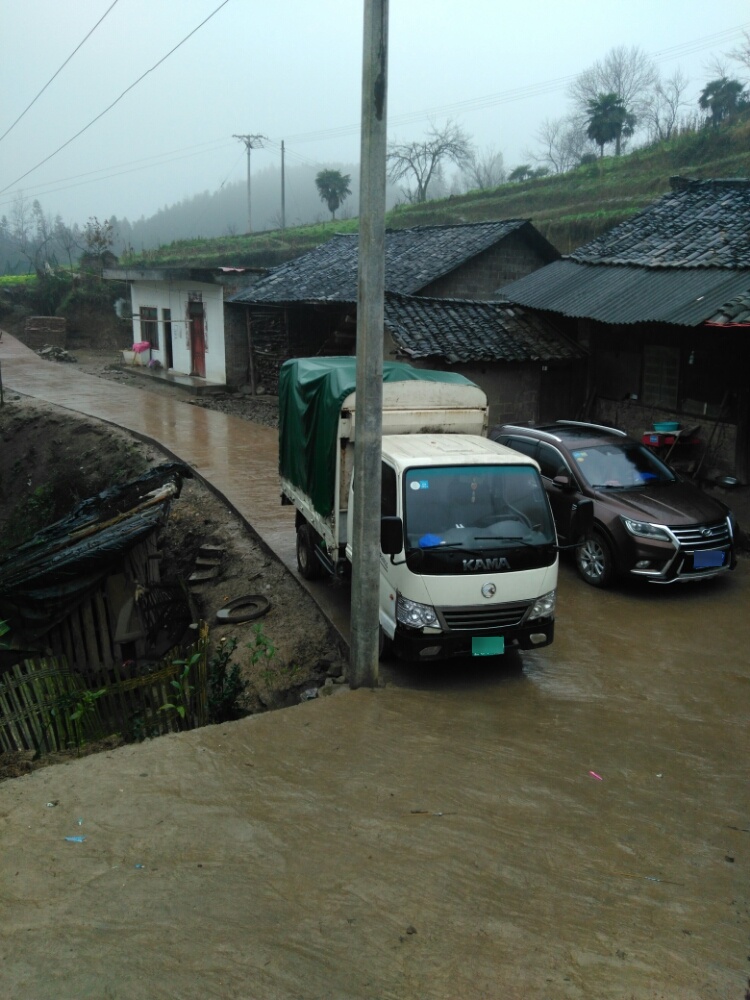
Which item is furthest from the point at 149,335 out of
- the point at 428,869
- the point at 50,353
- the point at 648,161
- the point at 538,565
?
the point at 428,869

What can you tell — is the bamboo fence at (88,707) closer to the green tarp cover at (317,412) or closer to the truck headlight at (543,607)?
the green tarp cover at (317,412)

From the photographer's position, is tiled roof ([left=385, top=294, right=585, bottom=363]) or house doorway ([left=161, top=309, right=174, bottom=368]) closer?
tiled roof ([left=385, top=294, right=585, bottom=363])

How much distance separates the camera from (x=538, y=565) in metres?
6.77

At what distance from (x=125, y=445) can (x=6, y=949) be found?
14310mm

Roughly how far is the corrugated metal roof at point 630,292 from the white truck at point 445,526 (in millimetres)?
4266

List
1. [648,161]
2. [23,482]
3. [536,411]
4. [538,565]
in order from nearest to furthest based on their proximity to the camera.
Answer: [538,565]
[536,411]
[23,482]
[648,161]

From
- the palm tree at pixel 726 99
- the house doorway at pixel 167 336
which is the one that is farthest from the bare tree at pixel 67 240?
the palm tree at pixel 726 99

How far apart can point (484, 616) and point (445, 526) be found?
31.7 inches

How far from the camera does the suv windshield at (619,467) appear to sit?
32.0 ft

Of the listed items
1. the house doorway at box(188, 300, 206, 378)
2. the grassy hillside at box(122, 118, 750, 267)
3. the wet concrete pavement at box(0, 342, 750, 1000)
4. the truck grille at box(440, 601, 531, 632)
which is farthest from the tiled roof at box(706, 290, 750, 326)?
the grassy hillside at box(122, 118, 750, 267)

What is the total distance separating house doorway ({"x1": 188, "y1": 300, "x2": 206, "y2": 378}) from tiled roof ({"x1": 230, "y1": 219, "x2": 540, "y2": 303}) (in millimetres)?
3369

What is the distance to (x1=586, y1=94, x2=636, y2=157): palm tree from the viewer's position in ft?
144

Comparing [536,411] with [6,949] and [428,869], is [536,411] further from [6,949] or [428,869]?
[6,949]

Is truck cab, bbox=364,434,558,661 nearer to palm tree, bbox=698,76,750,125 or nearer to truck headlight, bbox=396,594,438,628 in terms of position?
truck headlight, bbox=396,594,438,628
